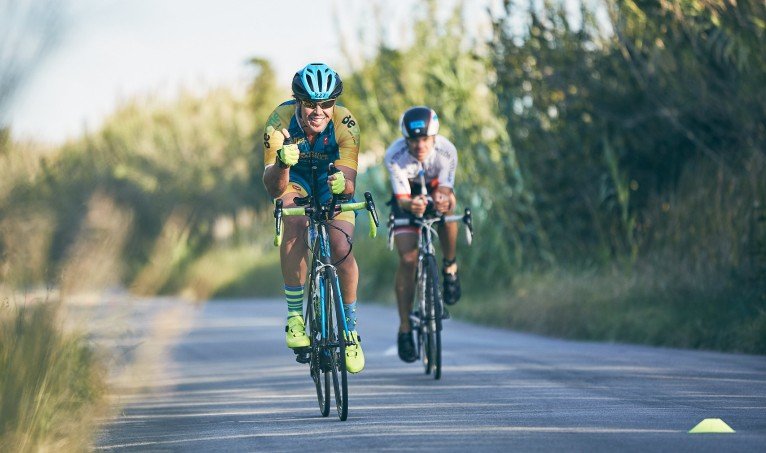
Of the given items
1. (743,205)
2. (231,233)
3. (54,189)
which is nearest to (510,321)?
(743,205)

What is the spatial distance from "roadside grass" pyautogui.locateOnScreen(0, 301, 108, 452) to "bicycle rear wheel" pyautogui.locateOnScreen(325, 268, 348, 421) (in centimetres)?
151

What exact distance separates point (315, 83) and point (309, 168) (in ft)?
2.56

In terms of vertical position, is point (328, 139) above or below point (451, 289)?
above

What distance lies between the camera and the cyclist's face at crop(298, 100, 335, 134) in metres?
9.77

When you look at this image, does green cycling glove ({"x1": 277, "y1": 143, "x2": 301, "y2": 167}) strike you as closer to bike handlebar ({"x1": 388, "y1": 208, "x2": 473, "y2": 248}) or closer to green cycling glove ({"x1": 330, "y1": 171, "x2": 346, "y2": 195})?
green cycling glove ({"x1": 330, "y1": 171, "x2": 346, "y2": 195})

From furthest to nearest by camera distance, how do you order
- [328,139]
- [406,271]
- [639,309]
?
[639,309] < [406,271] < [328,139]

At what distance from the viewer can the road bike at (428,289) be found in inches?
485

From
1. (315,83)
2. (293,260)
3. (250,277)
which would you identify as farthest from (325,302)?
(250,277)

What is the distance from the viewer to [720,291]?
15.6 metres

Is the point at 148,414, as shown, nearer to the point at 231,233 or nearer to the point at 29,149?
the point at 29,149

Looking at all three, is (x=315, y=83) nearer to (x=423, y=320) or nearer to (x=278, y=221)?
(x=278, y=221)

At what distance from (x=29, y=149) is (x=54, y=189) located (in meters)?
0.71

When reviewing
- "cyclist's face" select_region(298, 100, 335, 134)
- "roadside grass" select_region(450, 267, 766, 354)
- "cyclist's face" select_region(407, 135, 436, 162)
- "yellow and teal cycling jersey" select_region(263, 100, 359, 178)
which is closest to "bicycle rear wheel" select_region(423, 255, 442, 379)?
"cyclist's face" select_region(407, 135, 436, 162)

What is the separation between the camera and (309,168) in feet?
33.5
